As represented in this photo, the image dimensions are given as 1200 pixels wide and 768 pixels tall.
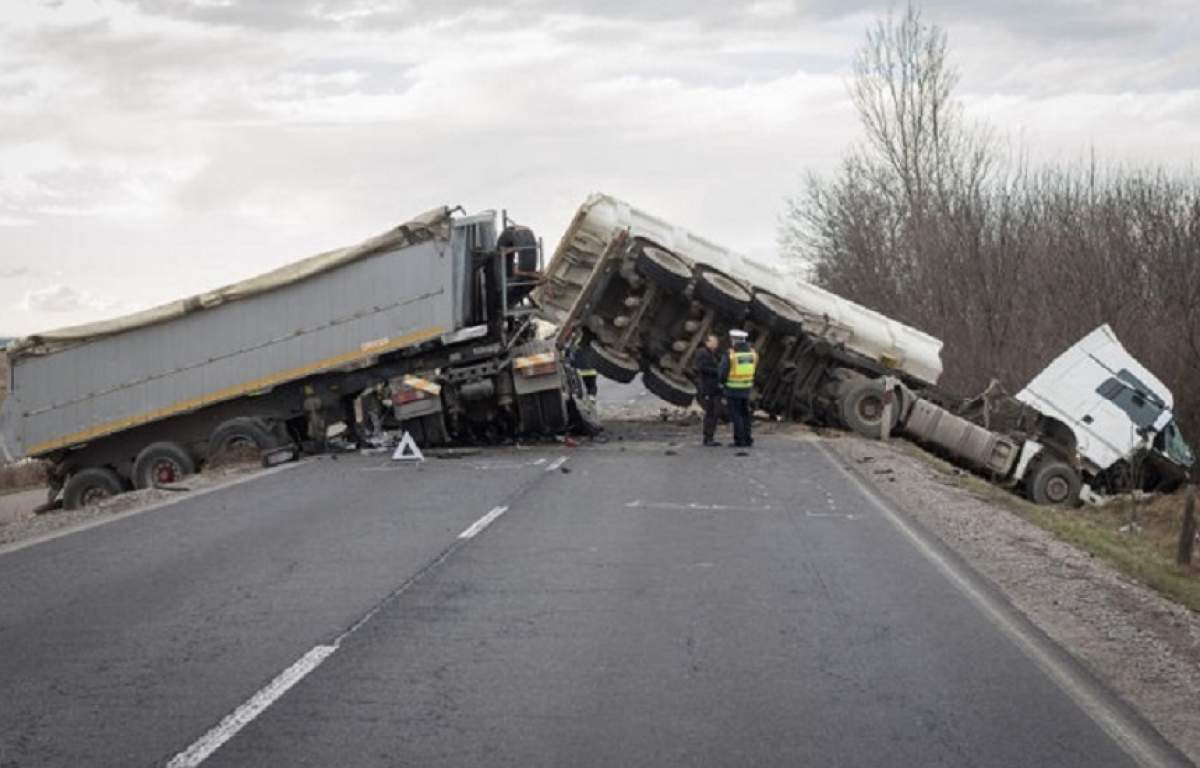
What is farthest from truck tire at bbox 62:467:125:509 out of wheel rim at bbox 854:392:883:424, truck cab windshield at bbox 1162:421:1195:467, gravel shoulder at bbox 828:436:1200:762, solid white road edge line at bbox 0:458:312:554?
truck cab windshield at bbox 1162:421:1195:467

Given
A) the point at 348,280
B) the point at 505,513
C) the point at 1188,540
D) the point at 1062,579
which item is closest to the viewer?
the point at 1062,579

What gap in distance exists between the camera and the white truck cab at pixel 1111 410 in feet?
72.4

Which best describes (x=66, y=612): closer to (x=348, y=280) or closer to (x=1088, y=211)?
(x=348, y=280)

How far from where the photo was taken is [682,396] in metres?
24.3

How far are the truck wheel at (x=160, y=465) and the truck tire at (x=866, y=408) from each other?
10.5 m

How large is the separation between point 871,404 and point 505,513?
11.6 meters

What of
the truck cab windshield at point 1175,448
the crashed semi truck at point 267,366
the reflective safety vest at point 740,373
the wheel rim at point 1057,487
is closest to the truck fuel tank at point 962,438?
the wheel rim at point 1057,487

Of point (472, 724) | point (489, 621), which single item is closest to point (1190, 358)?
point (489, 621)

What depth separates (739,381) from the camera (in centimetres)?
2152

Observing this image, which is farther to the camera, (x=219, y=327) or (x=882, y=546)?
(x=219, y=327)

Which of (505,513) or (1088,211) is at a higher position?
(1088,211)

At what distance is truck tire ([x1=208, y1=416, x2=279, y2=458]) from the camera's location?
2055 cm

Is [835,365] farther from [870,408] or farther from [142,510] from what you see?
[142,510]

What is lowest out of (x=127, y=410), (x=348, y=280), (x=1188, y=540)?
(x=1188, y=540)
